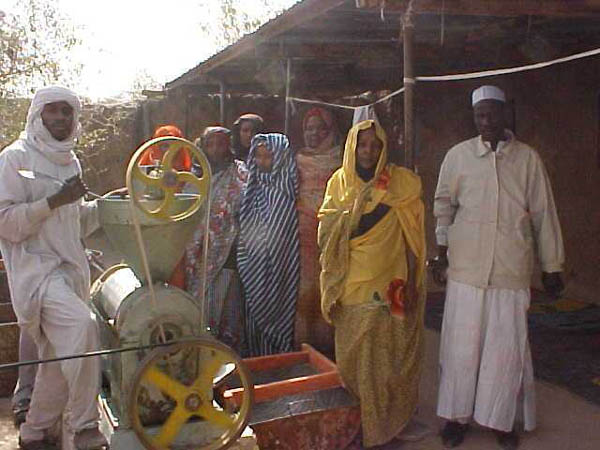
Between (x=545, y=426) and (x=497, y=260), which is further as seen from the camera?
(x=545, y=426)

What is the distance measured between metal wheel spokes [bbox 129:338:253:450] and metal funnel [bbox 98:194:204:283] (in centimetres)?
44

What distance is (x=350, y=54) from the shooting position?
21.3 feet

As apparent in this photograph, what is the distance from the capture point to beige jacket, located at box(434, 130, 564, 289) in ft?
12.3

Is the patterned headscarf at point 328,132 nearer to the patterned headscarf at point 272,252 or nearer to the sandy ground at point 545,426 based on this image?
the patterned headscarf at point 272,252

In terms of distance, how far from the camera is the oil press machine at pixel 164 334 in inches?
114

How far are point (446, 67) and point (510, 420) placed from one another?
4076 mm

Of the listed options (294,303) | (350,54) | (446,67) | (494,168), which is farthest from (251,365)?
(446,67)

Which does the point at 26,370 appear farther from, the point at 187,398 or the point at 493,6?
the point at 493,6

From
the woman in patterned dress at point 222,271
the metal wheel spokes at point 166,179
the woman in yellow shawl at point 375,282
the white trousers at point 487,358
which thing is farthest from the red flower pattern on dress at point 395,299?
the woman in patterned dress at point 222,271

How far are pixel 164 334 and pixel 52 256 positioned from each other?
0.87m

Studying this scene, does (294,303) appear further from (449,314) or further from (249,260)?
(449,314)

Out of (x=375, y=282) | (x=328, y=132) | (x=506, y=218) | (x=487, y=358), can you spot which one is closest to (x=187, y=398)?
(x=375, y=282)

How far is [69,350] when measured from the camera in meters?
3.30

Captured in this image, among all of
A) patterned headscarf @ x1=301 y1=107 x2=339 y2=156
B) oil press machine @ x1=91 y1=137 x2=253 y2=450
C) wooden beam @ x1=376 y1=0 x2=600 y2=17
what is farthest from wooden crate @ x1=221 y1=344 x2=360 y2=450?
wooden beam @ x1=376 y1=0 x2=600 y2=17
